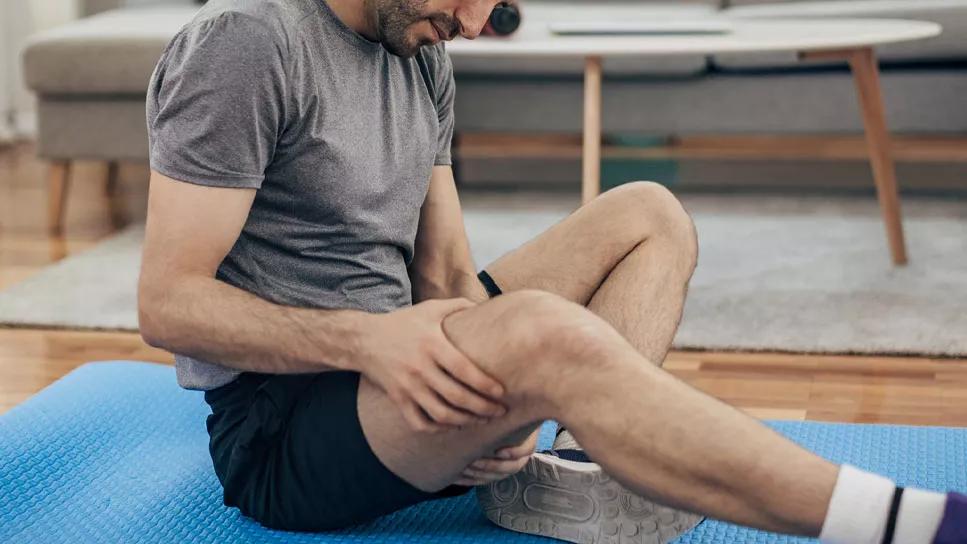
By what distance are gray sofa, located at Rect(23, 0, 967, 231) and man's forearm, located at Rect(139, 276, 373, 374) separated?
2.01 meters

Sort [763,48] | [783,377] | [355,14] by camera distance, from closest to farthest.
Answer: [355,14] → [783,377] → [763,48]

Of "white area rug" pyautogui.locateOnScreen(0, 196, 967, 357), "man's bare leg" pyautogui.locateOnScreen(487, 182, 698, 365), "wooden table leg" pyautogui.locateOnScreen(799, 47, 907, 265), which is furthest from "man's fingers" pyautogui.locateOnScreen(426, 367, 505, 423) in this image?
"wooden table leg" pyautogui.locateOnScreen(799, 47, 907, 265)

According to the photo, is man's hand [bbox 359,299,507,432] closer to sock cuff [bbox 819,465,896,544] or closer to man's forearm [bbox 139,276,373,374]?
man's forearm [bbox 139,276,373,374]

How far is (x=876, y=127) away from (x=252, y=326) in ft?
5.90

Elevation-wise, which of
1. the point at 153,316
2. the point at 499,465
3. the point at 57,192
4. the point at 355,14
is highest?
the point at 355,14

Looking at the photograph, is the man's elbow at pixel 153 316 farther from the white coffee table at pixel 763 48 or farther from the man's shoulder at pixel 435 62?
the white coffee table at pixel 763 48

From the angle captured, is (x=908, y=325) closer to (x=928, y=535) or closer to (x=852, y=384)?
(x=852, y=384)

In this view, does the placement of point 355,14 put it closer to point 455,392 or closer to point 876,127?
point 455,392

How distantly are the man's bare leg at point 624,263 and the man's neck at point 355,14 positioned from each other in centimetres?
37

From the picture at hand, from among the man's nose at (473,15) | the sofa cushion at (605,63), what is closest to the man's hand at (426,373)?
the man's nose at (473,15)

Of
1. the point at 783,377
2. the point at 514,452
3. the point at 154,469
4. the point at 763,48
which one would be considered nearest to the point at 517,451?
the point at 514,452

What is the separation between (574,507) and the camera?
1419mm

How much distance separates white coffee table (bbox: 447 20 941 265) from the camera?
98.9 inches

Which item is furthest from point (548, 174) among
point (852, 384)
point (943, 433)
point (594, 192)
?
point (943, 433)
